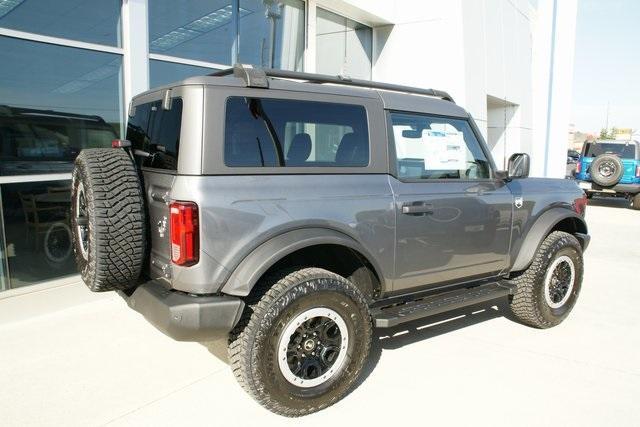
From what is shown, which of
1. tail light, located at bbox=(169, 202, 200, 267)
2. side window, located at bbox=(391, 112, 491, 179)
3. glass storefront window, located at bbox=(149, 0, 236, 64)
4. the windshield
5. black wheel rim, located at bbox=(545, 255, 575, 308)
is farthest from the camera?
the windshield

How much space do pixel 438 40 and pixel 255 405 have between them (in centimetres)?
859

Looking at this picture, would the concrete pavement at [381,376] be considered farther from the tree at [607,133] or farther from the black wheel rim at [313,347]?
the tree at [607,133]

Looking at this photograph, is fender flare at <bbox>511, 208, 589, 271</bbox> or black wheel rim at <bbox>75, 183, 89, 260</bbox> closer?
black wheel rim at <bbox>75, 183, 89, 260</bbox>

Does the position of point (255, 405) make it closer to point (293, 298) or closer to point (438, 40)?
point (293, 298)

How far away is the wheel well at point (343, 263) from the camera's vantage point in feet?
10.2

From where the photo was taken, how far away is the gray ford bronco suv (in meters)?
2.65

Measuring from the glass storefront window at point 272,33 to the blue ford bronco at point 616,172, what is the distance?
32.5 feet

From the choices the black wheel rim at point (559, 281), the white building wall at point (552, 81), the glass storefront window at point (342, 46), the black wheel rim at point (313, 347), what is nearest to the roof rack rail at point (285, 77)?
the black wheel rim at point (313, 347)

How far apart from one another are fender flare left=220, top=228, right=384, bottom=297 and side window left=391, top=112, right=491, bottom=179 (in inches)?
34.4

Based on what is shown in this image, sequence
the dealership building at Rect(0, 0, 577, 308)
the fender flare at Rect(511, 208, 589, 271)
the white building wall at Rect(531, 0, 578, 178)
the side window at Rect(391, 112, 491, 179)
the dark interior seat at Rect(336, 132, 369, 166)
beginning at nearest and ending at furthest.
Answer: the dark interior seat at Rect(336, 132, 369, 166)
the side window at Rect(391, 112, 491, 179)
the fender flare at Rect(511, 208, 589, 271)
the dealership building at Rect(0, 0, 577, 308)
the white building wall at Rect(531, 0, 578, 178)

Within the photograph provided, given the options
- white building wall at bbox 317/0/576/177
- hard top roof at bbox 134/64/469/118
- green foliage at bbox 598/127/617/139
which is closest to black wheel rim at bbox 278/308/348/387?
hard top roof at bbox 134/64/469/118

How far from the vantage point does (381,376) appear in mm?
3441

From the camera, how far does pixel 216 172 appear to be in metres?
2.64

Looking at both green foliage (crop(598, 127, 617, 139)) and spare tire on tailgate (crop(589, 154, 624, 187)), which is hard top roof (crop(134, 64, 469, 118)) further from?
green foliage (crop(598, 127, 617, 139))
